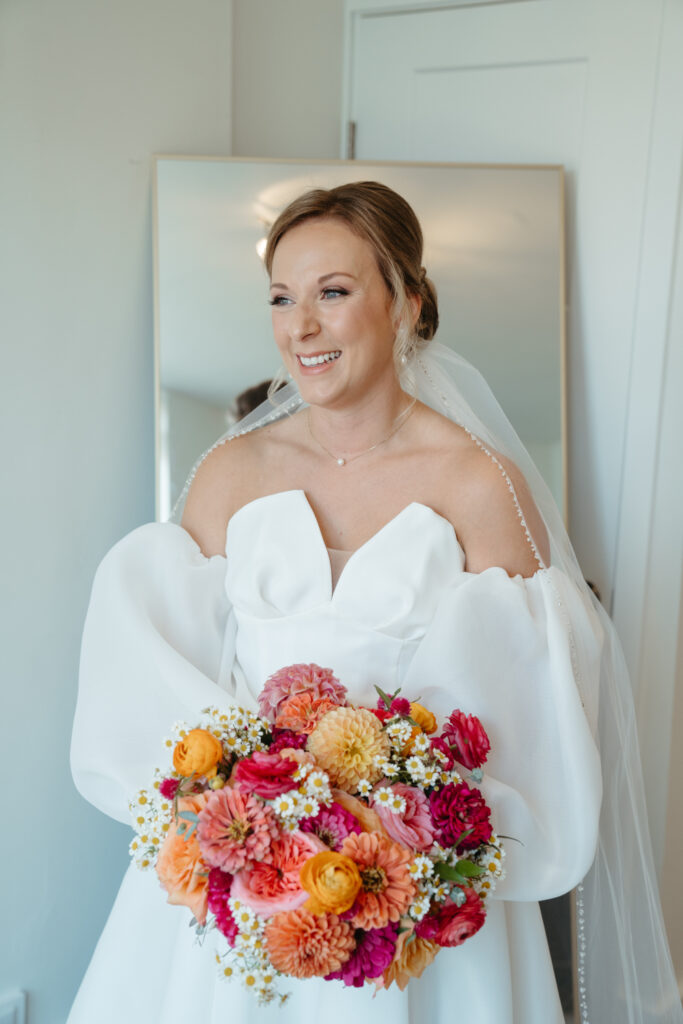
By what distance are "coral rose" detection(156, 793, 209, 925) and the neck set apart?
887 mm

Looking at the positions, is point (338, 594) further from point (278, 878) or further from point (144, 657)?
point (278, 878)

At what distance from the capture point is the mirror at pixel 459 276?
9.11 feet

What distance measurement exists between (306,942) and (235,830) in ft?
0.56

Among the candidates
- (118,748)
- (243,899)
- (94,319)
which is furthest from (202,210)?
(243,899)

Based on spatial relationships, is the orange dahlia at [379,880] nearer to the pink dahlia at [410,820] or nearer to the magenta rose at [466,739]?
the pink dahlia at [410,820]

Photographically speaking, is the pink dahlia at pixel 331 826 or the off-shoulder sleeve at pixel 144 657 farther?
the off-shoulder sleeve at pixel 144 657

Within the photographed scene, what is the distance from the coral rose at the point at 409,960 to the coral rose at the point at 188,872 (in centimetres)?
27

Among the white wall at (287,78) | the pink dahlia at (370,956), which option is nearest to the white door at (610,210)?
the white wall at (287,78)

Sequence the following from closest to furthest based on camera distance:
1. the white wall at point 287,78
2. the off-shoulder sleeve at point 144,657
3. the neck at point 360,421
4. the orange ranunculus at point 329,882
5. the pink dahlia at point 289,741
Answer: the orange ranunculus at point 329,882
the pink dahlia at point 289,741
the off-shoulder sleeve at point 144,657
the neck at point 360,421
the white wall at point 287,78

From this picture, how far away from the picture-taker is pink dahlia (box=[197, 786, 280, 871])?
1319mm

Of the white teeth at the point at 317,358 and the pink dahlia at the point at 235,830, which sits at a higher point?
the white teeth at the point at 317,358

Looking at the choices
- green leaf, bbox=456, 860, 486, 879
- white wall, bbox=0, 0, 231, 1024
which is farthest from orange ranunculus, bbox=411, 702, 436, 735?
white wall, bbox=0, 0, 231, 1024

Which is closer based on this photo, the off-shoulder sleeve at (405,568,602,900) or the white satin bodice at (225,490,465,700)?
the off-shoulder sleeve at (405,568,602,900)

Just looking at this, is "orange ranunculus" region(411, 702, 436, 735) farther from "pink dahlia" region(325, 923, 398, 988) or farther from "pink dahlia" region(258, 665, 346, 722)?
"pink dahlia" region(325, 923, 398, 988)
